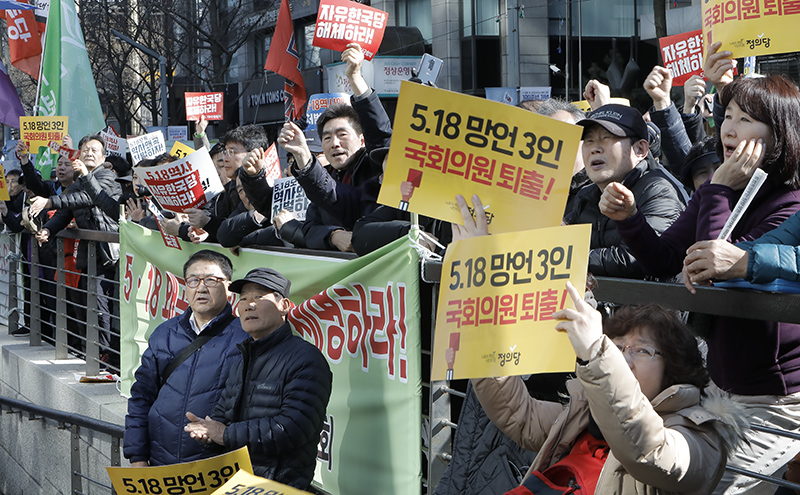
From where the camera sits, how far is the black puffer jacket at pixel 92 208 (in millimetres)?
8617

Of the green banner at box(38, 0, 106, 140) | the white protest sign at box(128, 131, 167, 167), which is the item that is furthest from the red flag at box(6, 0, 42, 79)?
the white protest sign at box(128, 131, 167, 167)

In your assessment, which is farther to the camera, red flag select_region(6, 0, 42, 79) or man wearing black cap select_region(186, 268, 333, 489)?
red flag select_region(6, 0, 42, 79)

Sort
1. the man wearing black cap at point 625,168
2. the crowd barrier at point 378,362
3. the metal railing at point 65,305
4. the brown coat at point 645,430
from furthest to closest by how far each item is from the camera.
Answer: the metal railing at point 65,305
the crowd barrier at point 378,362
the man wearing black cap at point 625,168
the brown coat at point 645,430

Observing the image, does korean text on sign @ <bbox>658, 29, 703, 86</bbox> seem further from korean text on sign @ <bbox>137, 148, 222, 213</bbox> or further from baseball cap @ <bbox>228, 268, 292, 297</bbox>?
baseball cap @ <bbox>228, 268, 292, 297</bbox>

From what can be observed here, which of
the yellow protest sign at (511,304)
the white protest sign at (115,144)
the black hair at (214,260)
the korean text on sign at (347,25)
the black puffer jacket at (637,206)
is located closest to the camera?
the yellow protest sign at (511,304)

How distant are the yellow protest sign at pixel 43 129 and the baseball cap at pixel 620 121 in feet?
25.7

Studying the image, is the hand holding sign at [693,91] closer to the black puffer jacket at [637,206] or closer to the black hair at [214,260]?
the black puffer jacket at [637,206]

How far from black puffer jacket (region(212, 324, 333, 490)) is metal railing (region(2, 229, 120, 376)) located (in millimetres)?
3332

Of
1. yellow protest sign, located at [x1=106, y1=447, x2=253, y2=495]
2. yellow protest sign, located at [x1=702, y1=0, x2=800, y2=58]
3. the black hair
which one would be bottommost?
yellow protest sign, located at [x1=106, y1=447, x2=253, y2=495]

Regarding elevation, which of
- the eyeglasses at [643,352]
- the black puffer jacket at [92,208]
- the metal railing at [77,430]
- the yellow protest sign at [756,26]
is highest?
the yellow protest sign at [756,26]

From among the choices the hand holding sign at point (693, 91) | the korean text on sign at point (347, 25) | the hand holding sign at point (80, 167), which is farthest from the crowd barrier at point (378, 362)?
the hand holding sign at point (80, 167)

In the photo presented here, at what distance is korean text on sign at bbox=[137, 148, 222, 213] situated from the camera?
619cm

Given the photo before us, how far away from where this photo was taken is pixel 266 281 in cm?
447

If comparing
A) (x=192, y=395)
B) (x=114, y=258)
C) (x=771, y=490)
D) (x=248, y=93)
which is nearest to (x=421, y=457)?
(x=192, y=395)
